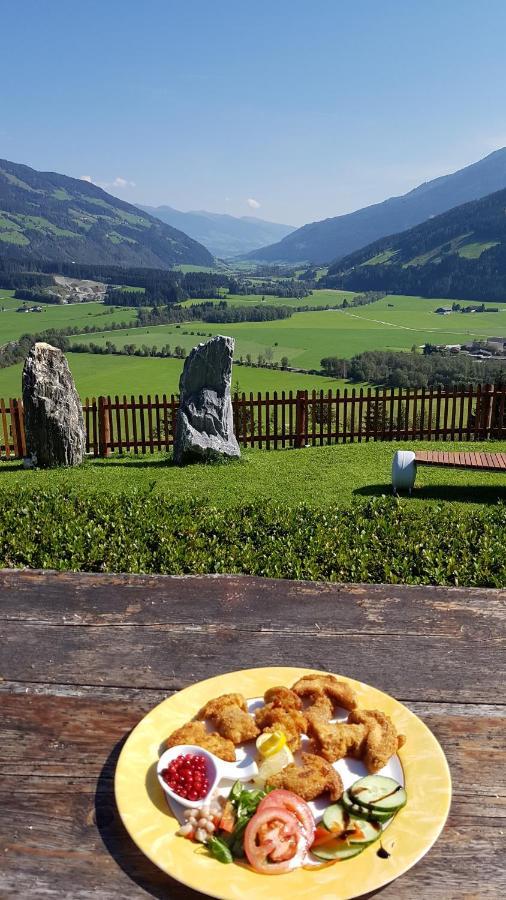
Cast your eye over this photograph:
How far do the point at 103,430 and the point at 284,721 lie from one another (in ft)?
48.4

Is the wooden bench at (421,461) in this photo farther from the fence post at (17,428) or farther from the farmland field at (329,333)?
the farmland field at (329,333)

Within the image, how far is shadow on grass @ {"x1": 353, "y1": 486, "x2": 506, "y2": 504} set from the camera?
10.6 meters

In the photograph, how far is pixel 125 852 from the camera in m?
1.40

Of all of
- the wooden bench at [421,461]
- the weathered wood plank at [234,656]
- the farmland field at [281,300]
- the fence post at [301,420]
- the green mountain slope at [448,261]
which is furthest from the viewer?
the green mountain slope at [448,261]

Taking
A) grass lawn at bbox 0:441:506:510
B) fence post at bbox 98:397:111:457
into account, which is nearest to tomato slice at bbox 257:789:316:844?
grass lawn at bbox 0:441:506:510

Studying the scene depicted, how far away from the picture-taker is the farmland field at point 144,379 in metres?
39.0

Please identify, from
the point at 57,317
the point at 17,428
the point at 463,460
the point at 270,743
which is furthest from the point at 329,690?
the point at 57,317

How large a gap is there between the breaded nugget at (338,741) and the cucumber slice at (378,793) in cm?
12

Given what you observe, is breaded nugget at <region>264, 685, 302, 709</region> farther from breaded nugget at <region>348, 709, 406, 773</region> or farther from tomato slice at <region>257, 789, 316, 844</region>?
tomato slice at <region>257, 789, 316, 844</region>

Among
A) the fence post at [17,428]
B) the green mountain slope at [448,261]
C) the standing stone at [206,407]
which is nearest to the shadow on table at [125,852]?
the standing stone at [206,407]

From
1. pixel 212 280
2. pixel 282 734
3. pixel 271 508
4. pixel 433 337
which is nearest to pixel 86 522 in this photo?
pixel 271 508

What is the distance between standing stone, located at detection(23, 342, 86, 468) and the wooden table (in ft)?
39.1

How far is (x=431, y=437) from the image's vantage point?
16.9 meters

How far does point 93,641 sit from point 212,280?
175 m
